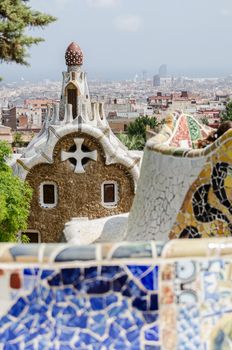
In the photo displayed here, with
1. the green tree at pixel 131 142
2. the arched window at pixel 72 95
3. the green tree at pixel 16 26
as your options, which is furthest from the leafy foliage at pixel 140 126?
the green tree at pixel 16 26

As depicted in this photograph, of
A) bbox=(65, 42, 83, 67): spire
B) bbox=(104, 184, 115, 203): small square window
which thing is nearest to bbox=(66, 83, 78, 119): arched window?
bbox=(65, 42, 83, 67): spire

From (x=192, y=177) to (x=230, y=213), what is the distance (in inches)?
20.9

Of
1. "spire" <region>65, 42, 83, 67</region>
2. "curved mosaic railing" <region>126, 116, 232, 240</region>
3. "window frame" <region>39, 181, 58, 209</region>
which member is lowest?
"window frame" <region>39, 181, 58, 209</region>

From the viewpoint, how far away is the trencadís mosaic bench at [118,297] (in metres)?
2.11

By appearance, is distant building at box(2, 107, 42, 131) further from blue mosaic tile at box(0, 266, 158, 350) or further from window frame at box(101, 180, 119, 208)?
blue mosaic tile at box(0, 266, 158, 350)

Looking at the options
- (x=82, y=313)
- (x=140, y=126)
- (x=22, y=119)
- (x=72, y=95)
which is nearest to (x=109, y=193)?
(x=72, y=95)

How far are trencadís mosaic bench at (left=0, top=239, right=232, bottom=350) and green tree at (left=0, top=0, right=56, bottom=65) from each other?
27.6ft

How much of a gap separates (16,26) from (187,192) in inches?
235

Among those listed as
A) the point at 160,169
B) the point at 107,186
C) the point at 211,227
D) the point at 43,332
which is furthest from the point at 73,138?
the point at 43,332

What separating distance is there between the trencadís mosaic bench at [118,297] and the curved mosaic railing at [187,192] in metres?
2.51

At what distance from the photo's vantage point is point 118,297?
2.14 meters

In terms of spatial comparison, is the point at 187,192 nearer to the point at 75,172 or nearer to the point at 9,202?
the point at 9,202

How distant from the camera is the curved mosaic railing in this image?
4.71m

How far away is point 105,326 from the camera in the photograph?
2.15 meters
